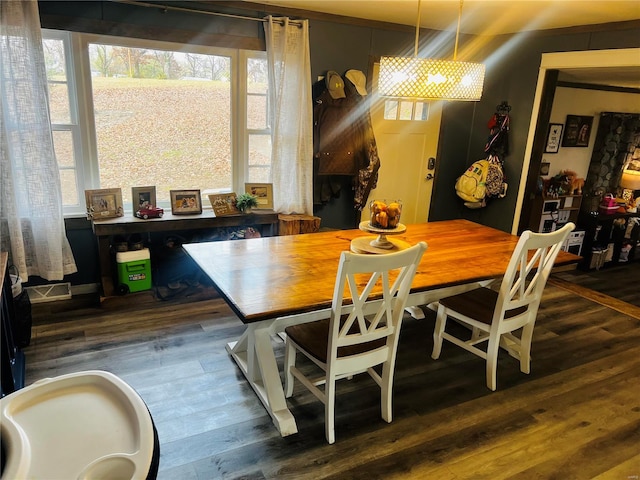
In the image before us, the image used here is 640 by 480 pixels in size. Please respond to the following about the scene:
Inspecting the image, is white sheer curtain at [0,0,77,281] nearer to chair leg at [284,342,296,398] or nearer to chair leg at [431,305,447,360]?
chair leg at [284,342,296,398]

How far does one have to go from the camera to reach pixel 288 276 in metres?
2.15

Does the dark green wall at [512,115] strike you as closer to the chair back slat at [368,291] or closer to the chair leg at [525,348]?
the chair leg at [525,348]

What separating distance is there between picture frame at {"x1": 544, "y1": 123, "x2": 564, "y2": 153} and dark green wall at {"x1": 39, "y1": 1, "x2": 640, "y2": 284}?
74cm

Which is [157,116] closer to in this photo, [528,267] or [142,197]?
[142,197]

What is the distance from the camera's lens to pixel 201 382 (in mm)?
2436

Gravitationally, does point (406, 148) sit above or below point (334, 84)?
below

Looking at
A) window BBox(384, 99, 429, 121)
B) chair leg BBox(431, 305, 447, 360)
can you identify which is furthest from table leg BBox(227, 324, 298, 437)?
window BBox(384, 99, 429, 121)

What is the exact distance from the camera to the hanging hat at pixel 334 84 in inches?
151

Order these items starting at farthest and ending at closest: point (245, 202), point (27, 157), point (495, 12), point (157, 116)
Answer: point (245, 202), point (157, 116), point (495, 12), point (27, 157)

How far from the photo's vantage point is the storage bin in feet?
11.0

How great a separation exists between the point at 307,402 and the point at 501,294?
1.17 meters

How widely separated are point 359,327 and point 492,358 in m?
0.92

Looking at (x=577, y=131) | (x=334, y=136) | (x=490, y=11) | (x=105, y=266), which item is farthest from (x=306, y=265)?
(x=577, y=131)

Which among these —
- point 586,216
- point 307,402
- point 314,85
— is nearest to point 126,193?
point 314,85
